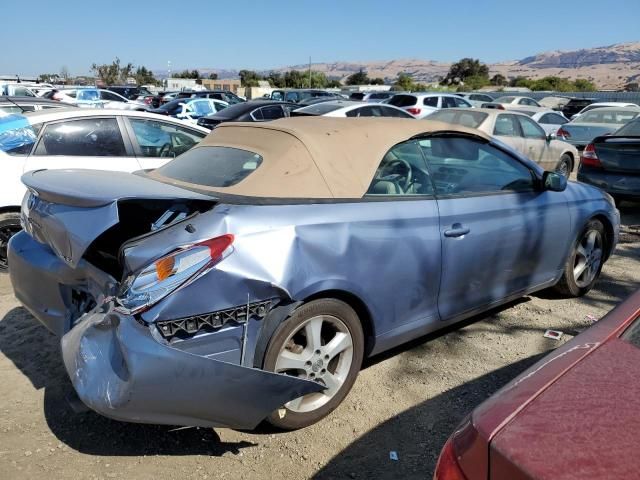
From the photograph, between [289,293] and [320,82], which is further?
[320,82]

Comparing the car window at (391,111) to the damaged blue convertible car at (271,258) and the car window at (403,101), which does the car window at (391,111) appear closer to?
the car window at (403,101)

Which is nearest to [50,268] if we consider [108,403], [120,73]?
[108,403]

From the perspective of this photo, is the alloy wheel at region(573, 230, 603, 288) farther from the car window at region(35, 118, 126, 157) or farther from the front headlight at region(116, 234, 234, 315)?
the car window at region(35, 118, 126, 157)

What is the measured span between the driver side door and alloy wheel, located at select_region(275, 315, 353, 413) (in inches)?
147

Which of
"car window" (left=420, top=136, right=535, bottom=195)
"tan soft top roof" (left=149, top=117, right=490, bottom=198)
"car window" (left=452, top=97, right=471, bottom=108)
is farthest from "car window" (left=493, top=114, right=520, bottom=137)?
"car window" (left=452, top=97, right=471, bottom=108)

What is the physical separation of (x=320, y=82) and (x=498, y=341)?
66991 millimetres

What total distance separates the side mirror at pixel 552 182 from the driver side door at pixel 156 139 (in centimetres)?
375

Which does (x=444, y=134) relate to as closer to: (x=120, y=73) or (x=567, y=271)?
Answer: (x=567, y=271)

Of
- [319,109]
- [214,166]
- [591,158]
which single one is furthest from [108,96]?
[214,166]

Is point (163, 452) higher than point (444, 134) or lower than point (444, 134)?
lower

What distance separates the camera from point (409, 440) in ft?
9.34

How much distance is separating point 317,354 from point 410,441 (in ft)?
2.18

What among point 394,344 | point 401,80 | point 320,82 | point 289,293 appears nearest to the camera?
point 289,293

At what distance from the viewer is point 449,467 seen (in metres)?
1.47
